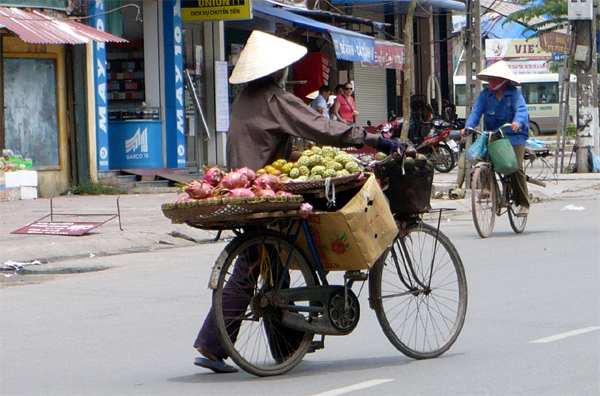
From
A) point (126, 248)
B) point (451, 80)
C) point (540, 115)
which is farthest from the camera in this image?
point (540, 115)

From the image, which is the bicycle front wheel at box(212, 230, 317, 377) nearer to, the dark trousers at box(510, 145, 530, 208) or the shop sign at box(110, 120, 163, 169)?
the dark trousers at box(510, 145, 530, 208)

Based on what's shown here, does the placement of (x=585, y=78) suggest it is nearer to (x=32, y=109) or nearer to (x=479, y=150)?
(x=479, y=150)

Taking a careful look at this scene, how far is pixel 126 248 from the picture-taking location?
10891 mm

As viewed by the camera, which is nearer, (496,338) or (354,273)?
(354,273)

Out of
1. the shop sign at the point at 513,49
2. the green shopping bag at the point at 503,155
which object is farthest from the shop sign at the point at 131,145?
the shop sign at the point at 513,49

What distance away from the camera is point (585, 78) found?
2108 centimetres

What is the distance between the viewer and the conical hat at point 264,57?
5227mm

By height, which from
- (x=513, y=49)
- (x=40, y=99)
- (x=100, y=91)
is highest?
(x=513, y=49)

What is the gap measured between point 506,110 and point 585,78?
10.9 metres

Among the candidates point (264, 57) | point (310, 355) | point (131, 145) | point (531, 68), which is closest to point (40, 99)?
point (131, 145)

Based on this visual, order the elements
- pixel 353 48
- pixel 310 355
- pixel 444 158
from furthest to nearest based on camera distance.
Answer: pixel 444 158 → pixel 353 48 → pixel 310 355

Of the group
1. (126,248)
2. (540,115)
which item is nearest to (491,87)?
(126,248)

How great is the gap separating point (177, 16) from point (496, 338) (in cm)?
1382

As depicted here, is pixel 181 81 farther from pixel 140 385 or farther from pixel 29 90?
pixel 140 385
